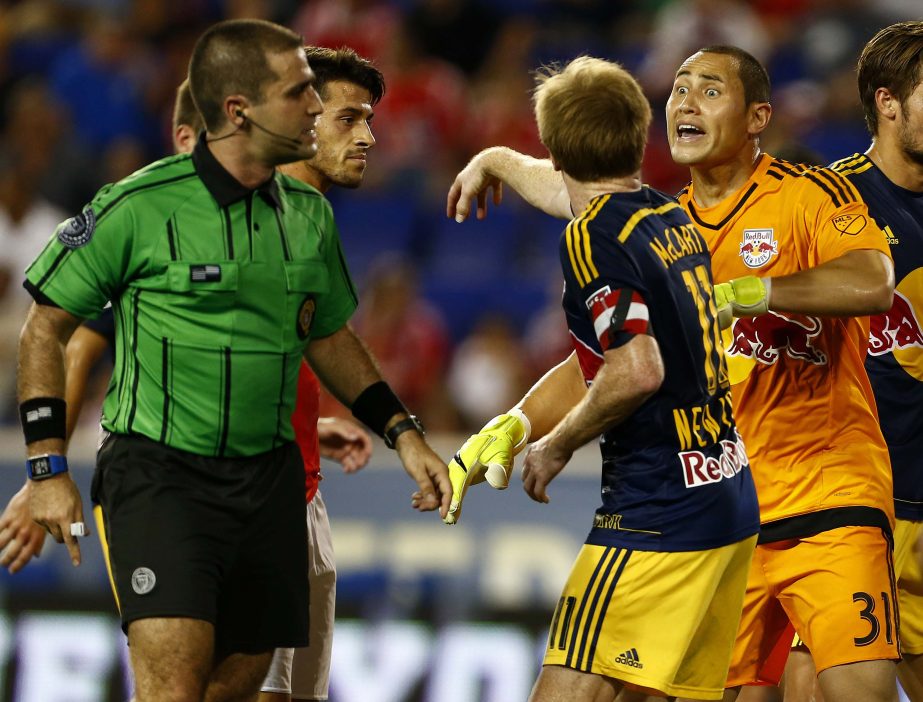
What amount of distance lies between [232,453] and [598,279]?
1083 mm

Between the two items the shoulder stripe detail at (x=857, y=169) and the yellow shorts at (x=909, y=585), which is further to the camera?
the shoulder stripe detail at (x=857, y=169)

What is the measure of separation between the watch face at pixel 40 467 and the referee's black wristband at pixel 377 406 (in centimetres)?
89

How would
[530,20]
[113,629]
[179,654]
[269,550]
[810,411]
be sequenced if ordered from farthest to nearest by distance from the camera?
[530,20] < [113,629] < [810,411] < [269,550] < [179,654]

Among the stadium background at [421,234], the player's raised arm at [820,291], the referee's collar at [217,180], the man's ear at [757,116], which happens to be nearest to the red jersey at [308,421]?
the referee's collar at [217,180]

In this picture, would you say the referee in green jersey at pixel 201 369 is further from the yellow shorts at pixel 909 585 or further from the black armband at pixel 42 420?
the yellow shorts at pixel 909 585

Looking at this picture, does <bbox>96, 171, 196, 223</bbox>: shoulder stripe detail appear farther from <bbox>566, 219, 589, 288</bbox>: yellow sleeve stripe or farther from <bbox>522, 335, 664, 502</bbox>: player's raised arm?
<bbox>522, 335, 664, 502</bbox>: player's raised arm

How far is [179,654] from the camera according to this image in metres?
3.69

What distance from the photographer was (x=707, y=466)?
3.93m

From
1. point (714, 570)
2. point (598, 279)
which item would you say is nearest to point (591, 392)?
point (598, 279)

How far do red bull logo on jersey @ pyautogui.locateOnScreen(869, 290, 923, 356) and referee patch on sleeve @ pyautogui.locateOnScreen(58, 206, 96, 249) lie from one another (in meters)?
2.69

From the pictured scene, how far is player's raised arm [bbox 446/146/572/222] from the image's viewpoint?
15.7 feet

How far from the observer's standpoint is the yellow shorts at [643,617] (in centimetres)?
387

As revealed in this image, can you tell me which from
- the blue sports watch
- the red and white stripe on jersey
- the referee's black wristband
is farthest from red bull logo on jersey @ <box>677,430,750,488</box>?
the blue sports watch

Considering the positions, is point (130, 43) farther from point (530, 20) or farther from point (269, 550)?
point (269, 550)
